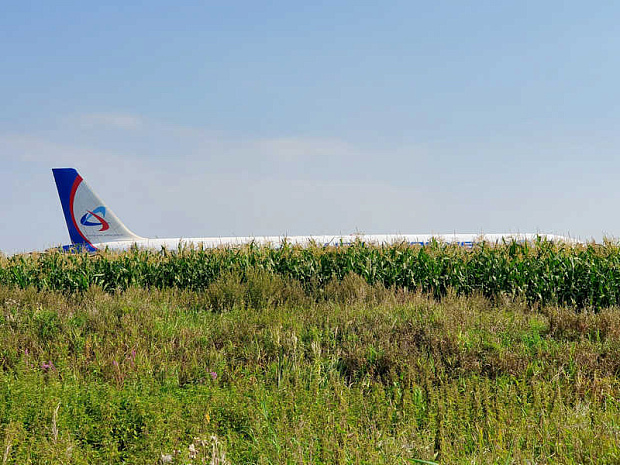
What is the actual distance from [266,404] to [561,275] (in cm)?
813

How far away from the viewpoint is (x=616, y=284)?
10703mm

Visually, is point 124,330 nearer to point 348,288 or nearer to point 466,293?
point 348,288

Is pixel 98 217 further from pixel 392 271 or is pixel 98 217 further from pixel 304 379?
pixel 304 379

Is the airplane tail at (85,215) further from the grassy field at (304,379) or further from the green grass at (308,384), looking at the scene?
the green grass at (308,384)

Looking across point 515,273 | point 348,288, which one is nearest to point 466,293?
point 515,273

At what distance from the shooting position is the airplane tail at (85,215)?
81.6 feet

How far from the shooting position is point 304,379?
221 inches

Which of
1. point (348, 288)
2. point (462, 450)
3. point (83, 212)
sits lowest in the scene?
point (462, 450)

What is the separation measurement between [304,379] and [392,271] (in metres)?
6.03

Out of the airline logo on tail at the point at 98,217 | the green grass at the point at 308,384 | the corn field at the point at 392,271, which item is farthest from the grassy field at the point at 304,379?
the airline logo on tail at the point at 98,217

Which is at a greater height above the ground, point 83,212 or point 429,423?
point 83,212

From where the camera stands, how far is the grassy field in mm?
3979

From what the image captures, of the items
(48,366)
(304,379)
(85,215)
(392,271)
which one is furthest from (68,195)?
(304,379)

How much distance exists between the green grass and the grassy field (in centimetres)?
2
